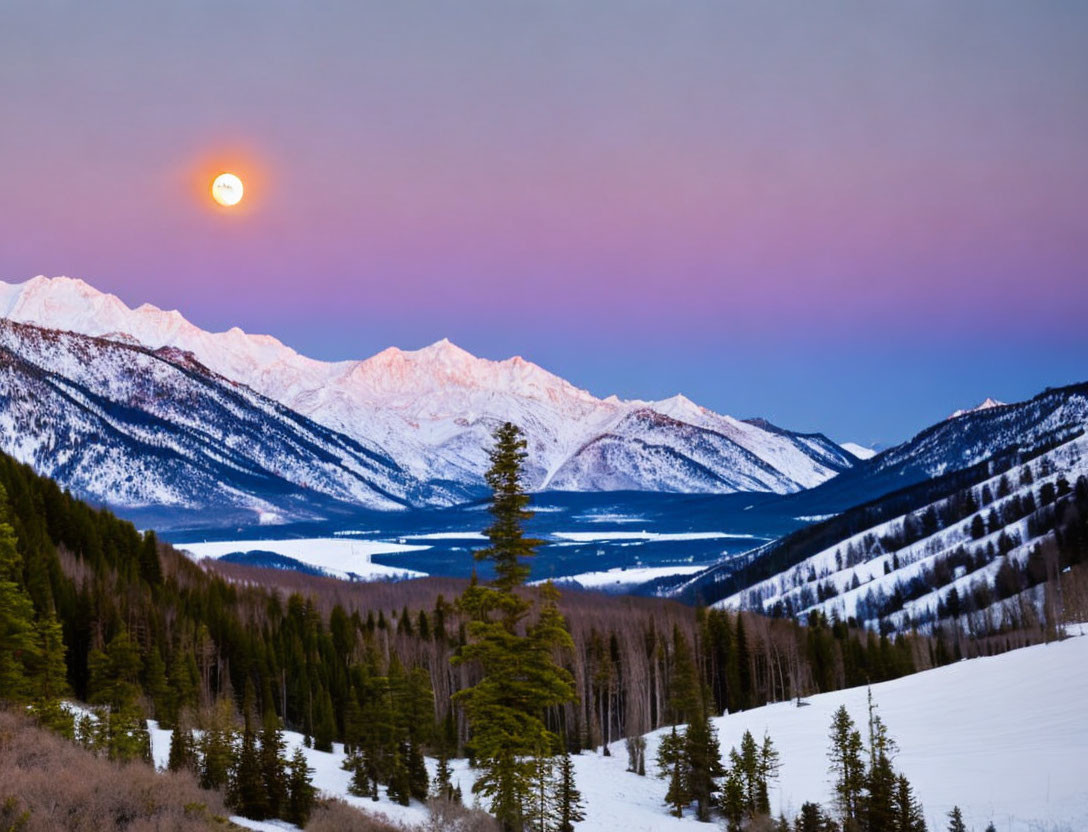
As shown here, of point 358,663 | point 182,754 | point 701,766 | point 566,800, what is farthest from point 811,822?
point 358,663

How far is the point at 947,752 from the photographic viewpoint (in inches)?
3177

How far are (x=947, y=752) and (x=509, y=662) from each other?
53.8 m

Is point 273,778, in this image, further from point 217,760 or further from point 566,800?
point 566,800

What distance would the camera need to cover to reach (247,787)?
148 ft

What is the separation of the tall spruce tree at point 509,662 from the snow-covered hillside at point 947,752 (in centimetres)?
1822

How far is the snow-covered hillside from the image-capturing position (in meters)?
63.0

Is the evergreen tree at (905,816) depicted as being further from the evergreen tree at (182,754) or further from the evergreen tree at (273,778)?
the evergreen tree at (182,754)

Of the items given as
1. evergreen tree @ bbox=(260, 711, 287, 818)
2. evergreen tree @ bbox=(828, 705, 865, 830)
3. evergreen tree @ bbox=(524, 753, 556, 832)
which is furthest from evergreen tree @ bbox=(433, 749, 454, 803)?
evergreen tree @ bbox=(828, 705, 865, 830)

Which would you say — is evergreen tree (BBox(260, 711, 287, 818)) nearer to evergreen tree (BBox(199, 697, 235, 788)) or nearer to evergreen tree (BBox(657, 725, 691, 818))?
evergreen tree (BBox(199, 697, 235, 788))

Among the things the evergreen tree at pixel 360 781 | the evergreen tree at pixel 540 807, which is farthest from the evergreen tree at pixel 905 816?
the evergreen tree at pixel 360 781

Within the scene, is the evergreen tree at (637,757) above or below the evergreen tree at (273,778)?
below

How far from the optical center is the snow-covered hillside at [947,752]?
2480 inches

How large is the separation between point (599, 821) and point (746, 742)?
11897 millimetres

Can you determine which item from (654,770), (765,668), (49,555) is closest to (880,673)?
(765,668)
